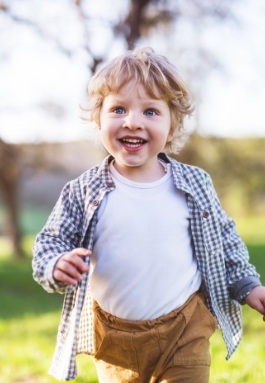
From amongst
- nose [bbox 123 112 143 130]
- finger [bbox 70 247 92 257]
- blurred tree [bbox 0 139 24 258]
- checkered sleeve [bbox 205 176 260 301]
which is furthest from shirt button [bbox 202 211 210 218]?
blurred tree [bbox 0 139 24 258]

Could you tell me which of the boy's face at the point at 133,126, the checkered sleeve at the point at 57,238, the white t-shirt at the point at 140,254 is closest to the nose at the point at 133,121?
the boy's face at the point at 133,126

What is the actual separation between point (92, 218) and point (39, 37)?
6.84 meters

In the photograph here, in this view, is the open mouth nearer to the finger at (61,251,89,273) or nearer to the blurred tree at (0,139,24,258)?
the finger at (61,251,89,273)

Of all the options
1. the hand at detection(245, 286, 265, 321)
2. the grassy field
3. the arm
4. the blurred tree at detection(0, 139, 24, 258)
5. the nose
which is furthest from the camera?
the blurred tree at detection(0, 139, 24, 258)

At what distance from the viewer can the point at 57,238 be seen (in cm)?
284

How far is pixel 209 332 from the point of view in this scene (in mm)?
2982

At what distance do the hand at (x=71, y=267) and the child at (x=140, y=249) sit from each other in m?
0.17

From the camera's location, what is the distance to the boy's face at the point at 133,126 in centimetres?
286

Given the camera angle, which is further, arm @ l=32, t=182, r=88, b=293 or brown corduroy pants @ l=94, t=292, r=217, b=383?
brown corduroy pants @ l=94, t=292, r=217, b=383

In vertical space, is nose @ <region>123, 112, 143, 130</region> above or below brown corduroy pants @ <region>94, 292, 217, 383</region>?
above

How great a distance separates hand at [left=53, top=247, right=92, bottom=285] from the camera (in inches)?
99.3

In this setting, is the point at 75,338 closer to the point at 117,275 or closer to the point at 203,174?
the point at 117,275

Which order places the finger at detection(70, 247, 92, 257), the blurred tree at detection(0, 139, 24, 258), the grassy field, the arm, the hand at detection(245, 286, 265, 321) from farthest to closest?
the blurred tree at detection(0, 139, 24, 258) < the grassy field < the hand at detection(245, 286, 265, 321) < the arm < the finger at detection(70, 247, 92, 257)

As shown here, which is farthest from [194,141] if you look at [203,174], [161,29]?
[203,174]
